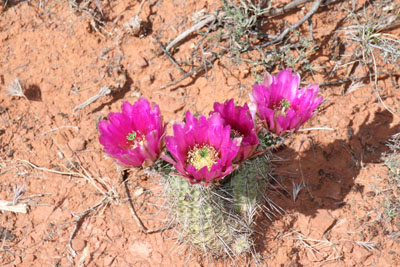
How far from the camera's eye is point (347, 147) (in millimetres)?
2344

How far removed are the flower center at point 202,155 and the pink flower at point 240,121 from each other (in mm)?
120

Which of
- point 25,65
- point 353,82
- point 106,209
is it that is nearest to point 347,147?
point 353,82

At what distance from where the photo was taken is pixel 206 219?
1.79 meters

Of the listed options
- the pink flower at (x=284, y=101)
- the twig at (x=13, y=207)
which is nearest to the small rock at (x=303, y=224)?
the pink flower at (x=284, y=101)

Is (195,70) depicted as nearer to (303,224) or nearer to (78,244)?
(303,224)

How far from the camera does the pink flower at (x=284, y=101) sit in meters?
1.53

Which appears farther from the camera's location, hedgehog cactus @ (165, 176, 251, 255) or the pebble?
the pebble

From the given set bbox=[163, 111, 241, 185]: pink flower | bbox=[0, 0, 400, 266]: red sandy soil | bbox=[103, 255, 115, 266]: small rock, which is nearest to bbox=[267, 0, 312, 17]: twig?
bbox=[0, 0, 400, 266]: red sandy soil

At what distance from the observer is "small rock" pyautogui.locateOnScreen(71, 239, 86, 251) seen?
7.06 ft

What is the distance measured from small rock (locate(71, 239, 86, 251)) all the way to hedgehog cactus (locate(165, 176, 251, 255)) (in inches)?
24.1

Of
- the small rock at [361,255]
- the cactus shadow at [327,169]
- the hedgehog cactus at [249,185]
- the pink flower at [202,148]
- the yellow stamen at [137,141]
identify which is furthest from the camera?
the cactus shadow at [327,169]

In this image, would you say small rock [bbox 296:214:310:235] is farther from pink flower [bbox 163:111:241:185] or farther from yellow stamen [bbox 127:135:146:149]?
yellow stamen [bbox 127:135:146:149]

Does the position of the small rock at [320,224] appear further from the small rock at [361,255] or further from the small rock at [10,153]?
the small rock at [10,153]

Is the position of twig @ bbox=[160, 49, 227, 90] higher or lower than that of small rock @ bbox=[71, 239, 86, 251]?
higher
